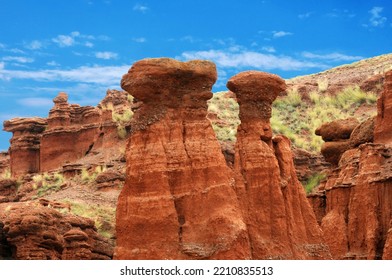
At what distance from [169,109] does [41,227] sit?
991 centimetres

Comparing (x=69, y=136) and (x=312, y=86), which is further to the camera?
(x=312, y=86)

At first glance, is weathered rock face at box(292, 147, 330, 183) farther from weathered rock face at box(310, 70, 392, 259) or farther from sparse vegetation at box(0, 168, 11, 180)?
sparse vegetation at box(0, 168, 11, 180)

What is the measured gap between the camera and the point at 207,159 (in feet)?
92.7

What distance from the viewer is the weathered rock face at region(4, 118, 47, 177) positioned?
7988cm

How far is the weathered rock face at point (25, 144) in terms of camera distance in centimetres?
7988

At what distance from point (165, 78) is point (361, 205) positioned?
20918 millimetres

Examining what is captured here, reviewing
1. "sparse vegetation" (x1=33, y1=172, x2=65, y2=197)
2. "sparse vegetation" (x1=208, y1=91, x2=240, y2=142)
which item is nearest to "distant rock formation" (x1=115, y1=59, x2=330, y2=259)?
"sparse vegetation" (x1=208, y1=91, x2=240, y2=142)

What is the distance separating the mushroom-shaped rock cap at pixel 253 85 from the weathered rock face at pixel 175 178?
2836mm

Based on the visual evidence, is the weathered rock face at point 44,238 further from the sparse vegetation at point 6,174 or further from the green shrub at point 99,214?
the sparse vegetation at point 6,174

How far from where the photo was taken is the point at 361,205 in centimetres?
4653

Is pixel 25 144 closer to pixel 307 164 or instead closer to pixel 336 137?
pixel 307 164

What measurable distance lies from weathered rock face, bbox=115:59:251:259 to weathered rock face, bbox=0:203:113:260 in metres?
8.77
